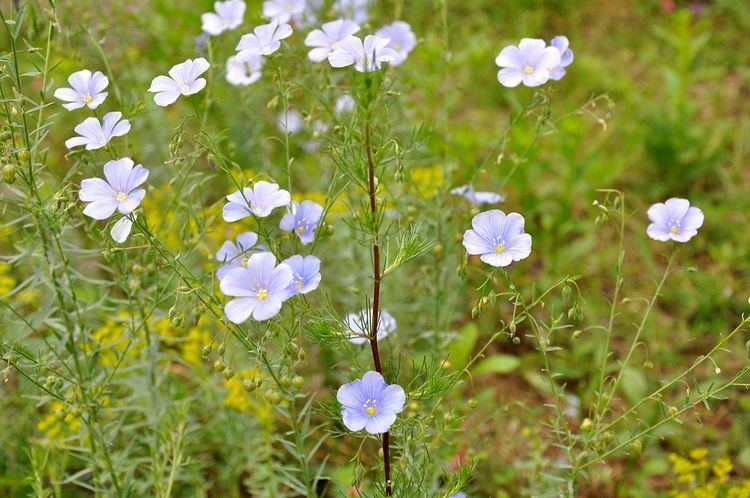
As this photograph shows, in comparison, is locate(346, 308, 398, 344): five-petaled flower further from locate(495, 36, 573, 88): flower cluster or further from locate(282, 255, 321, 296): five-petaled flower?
locate(495, 36, 573, 88): flower cluster

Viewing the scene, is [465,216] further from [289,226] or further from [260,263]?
[260,263]

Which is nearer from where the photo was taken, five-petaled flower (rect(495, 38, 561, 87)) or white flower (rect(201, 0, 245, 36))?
five-petaled flower (rect(495, 38, 561, 87))

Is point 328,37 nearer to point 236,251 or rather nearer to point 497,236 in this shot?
point 236,251

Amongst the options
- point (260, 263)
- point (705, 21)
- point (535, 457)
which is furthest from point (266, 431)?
point (705, 21)

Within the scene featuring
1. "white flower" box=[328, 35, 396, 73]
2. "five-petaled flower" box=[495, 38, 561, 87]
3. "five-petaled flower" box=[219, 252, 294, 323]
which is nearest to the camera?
"five-petaled flower" box=[219, 252, 294, 323]

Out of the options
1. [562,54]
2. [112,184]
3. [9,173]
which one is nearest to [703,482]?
[562,54]

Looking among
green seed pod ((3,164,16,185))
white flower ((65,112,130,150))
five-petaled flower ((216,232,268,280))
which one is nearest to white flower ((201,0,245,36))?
white flower ((65,112,130,150))
